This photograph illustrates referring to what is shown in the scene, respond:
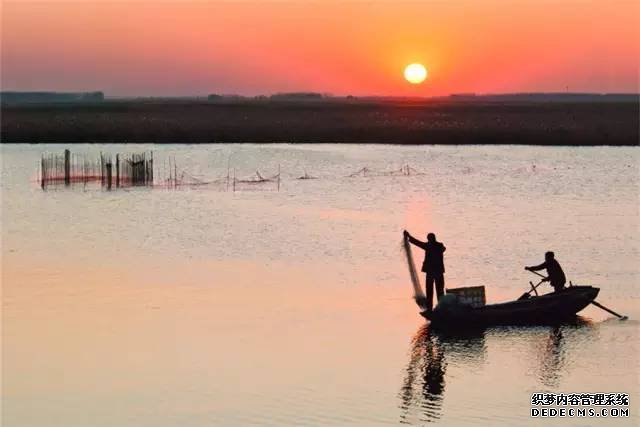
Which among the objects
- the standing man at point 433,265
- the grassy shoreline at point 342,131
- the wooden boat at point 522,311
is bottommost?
the wooden boat at point 522,311

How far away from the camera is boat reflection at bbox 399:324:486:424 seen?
16469 millimetres

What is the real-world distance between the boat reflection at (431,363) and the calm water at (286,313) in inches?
1.9

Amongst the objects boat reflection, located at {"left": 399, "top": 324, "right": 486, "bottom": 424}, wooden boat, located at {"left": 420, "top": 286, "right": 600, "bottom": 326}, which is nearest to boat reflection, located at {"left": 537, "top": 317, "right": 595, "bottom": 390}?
wooden boat, located at {"left": 420, "top": 286, "right": 600, "bottom": 326}

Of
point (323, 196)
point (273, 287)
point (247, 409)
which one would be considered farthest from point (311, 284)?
point (323, 196)

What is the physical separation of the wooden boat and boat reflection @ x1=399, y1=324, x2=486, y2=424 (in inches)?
9.5

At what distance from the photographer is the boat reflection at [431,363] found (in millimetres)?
16469

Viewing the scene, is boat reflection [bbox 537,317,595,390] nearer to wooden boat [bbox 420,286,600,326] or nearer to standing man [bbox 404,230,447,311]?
wooden boat [bbox 420,286,600,326]

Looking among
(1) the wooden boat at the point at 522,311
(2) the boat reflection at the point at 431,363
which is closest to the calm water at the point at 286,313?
(2) the boat reflection at the point at 431,363

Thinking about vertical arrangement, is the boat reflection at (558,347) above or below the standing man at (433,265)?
below

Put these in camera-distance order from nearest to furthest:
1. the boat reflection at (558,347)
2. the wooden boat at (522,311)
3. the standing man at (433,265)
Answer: the boat reflection at (558,347) → the wooden boat at (522,311) → the standing man at (433,265)

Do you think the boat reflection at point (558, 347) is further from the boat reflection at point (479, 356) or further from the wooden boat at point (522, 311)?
the wooden boat at point (522, 311)

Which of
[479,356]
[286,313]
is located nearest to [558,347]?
[479,356]

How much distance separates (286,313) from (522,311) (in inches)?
174

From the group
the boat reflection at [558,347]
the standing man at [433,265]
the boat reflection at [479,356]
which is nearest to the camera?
the boat reflection at [479,356]
